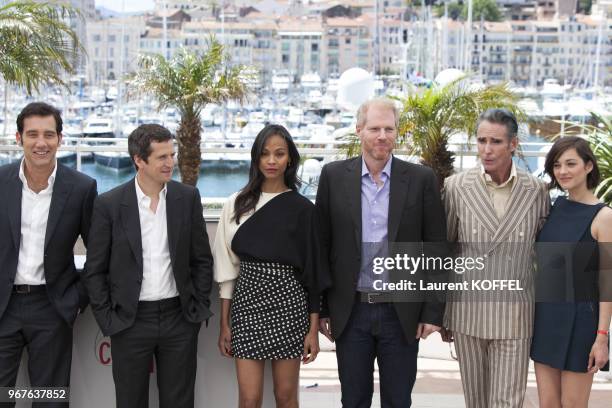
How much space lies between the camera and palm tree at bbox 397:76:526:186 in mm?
8500

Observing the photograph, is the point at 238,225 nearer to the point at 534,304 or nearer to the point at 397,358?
the point at 397,358

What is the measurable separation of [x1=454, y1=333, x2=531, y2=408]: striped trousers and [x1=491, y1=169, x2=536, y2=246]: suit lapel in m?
0.44

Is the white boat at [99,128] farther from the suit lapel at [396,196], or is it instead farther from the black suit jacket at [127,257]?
the suit lapel at [396,196]

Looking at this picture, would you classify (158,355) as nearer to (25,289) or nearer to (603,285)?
(25,289)

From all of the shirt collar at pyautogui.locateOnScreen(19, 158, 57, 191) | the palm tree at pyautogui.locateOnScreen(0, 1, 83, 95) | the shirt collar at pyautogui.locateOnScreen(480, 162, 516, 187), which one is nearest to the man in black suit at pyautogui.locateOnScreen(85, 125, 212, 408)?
the shirt collar at pyautogui.locateOnScreen(19, 158, 57, 191)

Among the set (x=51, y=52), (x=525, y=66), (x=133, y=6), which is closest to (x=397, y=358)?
(x=51, y=52)

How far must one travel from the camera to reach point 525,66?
8050 centimetres

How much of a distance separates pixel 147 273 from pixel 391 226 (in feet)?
3.34

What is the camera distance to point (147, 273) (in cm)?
358

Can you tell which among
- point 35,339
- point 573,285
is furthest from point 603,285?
point 35,339

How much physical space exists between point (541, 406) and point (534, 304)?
0.41 metres

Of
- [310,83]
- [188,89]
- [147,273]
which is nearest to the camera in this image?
[147,273]

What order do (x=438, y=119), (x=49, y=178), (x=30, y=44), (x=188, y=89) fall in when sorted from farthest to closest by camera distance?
(x=188, y=89)
(x=438, y=119)
(x=30, y=44)
(x=49, y=178)

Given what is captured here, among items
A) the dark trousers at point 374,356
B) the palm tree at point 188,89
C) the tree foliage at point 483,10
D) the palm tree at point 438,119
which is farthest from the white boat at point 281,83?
the dark trousers at point 374,356
